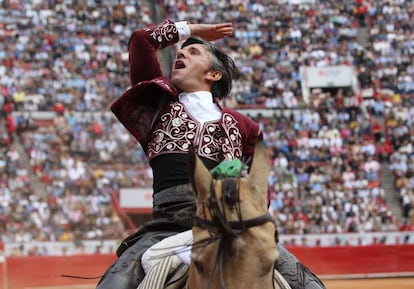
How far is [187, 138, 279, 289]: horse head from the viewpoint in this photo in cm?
265

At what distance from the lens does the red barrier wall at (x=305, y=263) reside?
548 inches

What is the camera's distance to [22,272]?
13.9 m

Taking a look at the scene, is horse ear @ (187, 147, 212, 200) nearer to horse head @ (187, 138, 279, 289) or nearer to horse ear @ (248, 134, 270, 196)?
horse head @ (187, 138, 279, 289)

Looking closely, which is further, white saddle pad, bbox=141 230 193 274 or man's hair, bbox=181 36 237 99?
man's hair, bbox=181 36 237 99

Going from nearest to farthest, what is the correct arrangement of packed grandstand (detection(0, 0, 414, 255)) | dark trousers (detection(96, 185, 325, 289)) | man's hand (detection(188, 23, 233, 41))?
dark trousers (detection(96, 185, 325, 289))
man's hand (detection(188, 23, 233, 41))
packed grandstand (detection(0, 0, 414, 255))

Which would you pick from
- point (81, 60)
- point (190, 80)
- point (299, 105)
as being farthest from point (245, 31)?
point (190, 80)

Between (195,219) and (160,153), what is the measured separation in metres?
1.09

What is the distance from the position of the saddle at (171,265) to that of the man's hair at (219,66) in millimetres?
966

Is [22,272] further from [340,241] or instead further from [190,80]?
[190,80]

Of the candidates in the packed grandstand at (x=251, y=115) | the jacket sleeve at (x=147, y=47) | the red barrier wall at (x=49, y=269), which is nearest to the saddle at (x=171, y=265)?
the jacket sleeve at (x=147, y=47)

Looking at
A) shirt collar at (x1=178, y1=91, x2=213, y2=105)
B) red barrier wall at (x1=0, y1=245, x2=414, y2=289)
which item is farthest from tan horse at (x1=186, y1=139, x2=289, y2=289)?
red barrier wall at (x1=0, y1=245, x2=414, y2=289)

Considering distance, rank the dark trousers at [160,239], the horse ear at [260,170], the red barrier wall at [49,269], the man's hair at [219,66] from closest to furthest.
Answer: the horse ear at [260,170] < the dark trousers at [160,239] < the man's hair at [219,66] < the red barrier wall at [49,269]

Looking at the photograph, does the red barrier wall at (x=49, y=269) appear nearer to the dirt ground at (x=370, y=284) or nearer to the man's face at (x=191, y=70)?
the dirt ground at (x=370, y=284)

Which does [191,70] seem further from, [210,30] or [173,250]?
[173,250]
